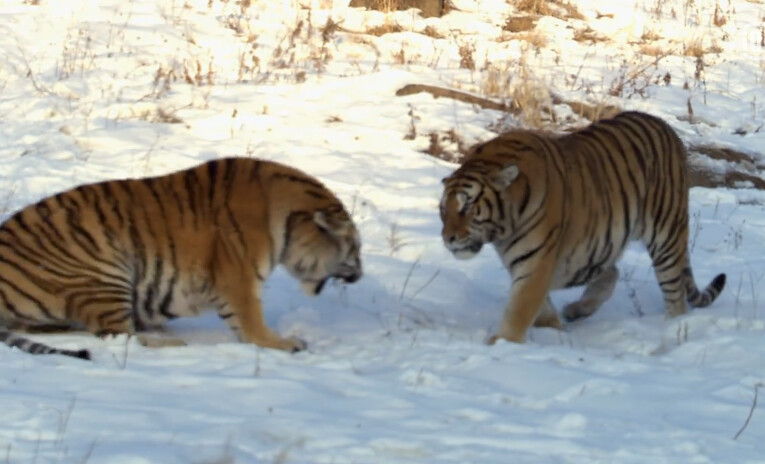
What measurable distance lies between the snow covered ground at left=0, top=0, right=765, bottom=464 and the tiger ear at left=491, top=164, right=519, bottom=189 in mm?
787

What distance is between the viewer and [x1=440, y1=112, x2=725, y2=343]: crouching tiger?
5.97 meters

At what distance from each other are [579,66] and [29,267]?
8361mm

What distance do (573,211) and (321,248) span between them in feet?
4.43

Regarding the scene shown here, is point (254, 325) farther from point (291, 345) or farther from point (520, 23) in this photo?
point (520, 23)

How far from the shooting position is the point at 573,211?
6238 millimetres

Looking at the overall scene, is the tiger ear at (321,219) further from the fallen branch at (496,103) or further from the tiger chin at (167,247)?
the fallen branch at (496,103)

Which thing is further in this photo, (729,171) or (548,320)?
(729,171)

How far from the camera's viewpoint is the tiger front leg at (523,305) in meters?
5.95

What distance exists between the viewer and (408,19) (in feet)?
46.9

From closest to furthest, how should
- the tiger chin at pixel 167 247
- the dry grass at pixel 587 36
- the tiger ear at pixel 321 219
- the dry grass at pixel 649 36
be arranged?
the tiger chin at pixel 167 247 < the tiger ear at pixel 321 219 < the dry grass at pixel 587 36 < the dry grass at pixel 649 36

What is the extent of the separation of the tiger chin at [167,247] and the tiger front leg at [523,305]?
87cm

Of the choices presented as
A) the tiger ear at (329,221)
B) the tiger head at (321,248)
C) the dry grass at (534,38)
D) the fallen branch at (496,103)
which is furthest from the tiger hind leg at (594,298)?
the dry grass at (534,38)

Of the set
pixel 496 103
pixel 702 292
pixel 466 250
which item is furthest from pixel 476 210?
pixel 496 103

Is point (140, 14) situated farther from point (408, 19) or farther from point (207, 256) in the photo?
point (207, 256)
